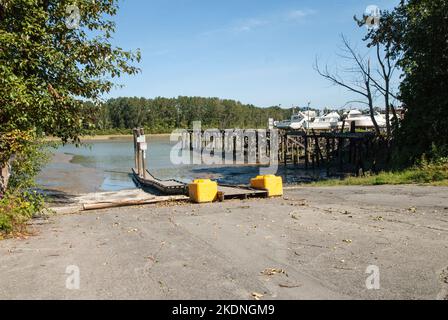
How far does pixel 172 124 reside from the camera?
138125 millimetres

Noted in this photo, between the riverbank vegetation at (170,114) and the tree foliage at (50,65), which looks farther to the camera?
the riverbank vegetation at (170,114)

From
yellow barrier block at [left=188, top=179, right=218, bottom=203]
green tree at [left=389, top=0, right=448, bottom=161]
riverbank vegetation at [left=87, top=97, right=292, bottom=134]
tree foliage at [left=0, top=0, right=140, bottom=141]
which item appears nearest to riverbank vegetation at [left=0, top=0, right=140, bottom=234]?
tree foliage at [left=0, top=0, right=140, bottom=141]

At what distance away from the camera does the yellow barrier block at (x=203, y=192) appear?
44.0 ft

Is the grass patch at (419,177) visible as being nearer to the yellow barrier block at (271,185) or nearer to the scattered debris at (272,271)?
the yellow barrier block at (271,185)

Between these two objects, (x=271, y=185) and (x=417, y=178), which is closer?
(x=271, y=185)

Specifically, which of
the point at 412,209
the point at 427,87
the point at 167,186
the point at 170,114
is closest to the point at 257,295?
the point at 412,209

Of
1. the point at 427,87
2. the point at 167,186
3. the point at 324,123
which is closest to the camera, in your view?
the point at 167,186

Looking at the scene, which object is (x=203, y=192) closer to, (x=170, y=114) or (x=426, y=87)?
(x=426, y=87)

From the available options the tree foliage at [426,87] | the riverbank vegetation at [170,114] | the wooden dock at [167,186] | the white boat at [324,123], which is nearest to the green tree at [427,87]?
the tree foliage at [426,87]

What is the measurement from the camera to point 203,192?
1347cm

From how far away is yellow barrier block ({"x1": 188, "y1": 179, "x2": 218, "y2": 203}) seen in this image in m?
13.4

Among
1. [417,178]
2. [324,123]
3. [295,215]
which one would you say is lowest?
[295,215]

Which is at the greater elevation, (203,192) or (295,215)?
(203,192)
